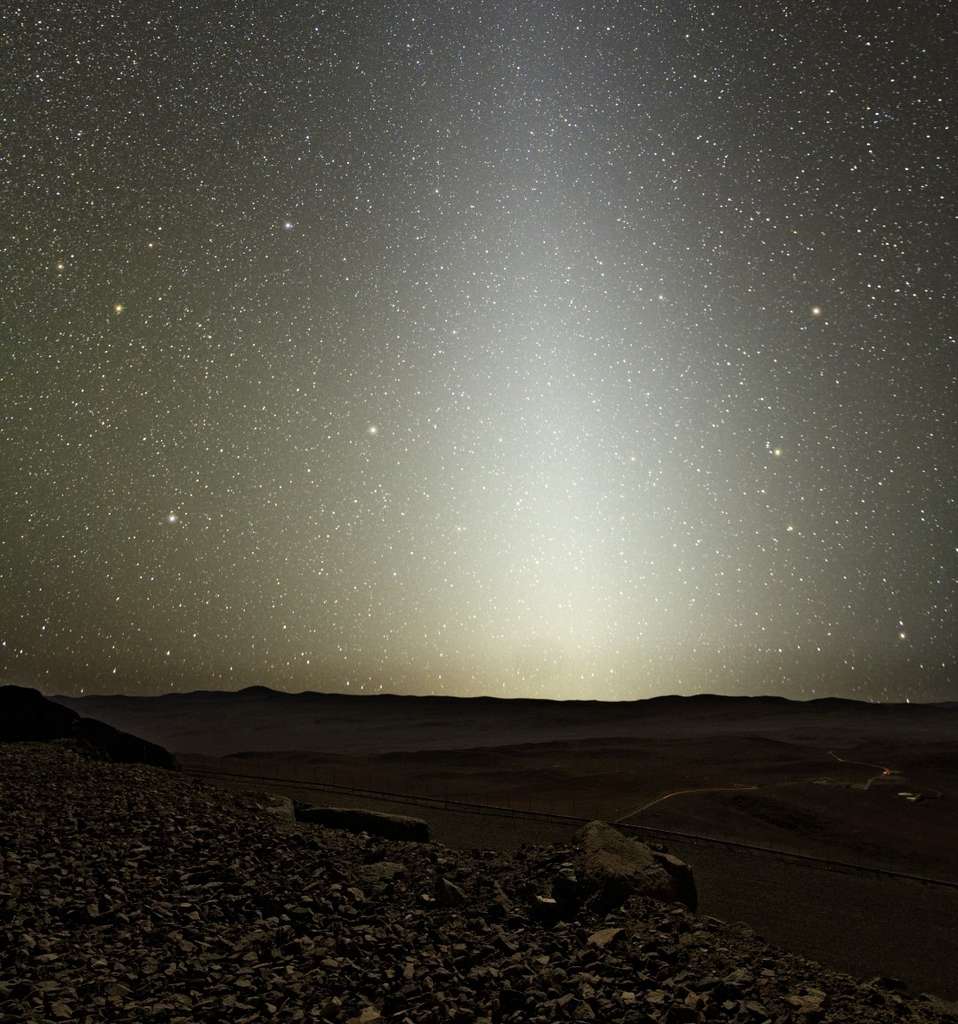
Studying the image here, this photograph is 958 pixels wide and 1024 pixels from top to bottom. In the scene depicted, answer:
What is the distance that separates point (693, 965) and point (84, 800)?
10153 mm

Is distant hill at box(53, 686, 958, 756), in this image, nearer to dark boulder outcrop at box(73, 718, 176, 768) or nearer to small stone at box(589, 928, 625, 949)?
dark boulder outcrop at box(73, 718, 176, 768)

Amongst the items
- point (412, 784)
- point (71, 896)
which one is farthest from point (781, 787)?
point (71, 896)

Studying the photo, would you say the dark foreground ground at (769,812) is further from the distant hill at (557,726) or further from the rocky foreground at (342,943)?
the distant hill at (557,726)

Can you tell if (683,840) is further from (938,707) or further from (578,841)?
(938,707)

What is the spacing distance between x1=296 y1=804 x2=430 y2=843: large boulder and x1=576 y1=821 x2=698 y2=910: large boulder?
4.43 m

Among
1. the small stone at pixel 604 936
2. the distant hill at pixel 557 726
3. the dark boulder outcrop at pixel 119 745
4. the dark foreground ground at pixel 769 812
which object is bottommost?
the distant hill at pixel 557 726

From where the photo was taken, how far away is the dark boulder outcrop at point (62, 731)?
26484mm

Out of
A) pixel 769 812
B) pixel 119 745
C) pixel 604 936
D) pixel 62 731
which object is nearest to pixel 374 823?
pixel 604 936

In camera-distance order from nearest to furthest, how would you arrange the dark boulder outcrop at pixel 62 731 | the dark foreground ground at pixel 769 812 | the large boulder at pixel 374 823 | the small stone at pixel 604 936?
the small stone at pixel 604 936 < the dark foreground ground at pixel 769 812 < the large boulder at pixel 374 823 < the dark boulder outcrop at pixel 62 731

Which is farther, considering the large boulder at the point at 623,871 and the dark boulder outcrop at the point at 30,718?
the dark boulder outcrop at the point at 30,718

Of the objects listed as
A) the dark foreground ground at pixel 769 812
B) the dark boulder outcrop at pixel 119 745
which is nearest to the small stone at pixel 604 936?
the dark foreground ground at pixel 769 812

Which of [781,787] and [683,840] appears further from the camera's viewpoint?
[781,787]

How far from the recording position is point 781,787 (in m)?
38.9

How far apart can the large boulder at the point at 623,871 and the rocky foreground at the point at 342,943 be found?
0.17m
